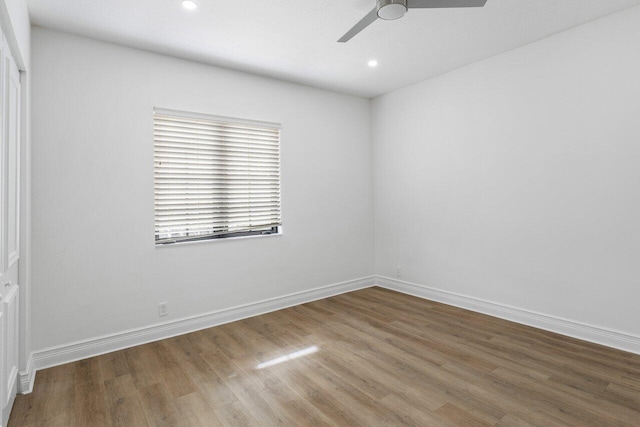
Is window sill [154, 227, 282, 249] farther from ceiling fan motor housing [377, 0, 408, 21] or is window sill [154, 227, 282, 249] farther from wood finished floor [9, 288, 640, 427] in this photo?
ceiling fan motor housing [377, 0, 408, 21]

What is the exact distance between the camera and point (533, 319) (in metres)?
3.39

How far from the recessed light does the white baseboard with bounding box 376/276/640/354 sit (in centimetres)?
386

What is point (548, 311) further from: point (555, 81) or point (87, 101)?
point (87, 101)

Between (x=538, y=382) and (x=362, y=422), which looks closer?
(x=362, y=422)

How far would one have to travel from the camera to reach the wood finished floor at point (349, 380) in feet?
6.83

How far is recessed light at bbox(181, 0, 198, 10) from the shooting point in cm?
251

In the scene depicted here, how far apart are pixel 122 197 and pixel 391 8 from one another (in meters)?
2.68

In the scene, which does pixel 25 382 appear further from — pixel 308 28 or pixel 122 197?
pixel 308 28

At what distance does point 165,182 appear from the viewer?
11.0 ft

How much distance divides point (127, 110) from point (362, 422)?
3162 millimetres

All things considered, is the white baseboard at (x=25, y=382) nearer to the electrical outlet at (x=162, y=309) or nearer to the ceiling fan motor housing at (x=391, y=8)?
the electrical outlet at (x=162, y=309)

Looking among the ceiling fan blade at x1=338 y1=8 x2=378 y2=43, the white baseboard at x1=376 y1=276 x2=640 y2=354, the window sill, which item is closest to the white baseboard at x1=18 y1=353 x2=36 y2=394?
the window sill

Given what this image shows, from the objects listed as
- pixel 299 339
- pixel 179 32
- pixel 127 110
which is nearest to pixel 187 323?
pixel 299 339

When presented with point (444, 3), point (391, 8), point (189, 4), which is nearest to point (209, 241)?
point (189, 4)
